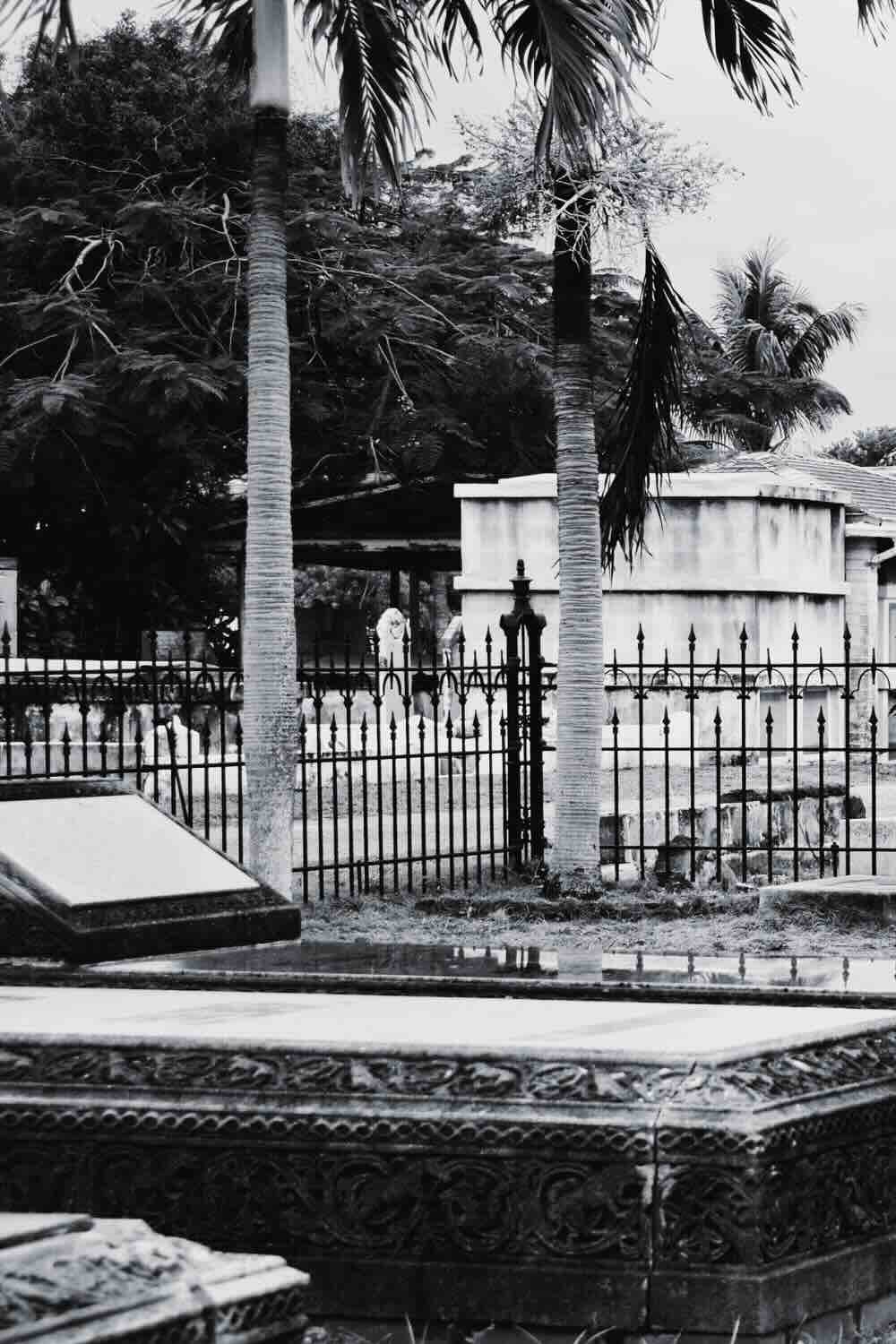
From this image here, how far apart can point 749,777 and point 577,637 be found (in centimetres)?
847

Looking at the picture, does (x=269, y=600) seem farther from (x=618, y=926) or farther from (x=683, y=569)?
(x=683, y=569)

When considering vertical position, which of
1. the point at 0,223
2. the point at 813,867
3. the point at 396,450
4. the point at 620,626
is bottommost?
the point at 813,867

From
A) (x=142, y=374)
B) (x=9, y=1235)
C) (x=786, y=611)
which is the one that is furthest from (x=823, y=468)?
(x=9, y=1235)

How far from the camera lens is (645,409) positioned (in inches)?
482

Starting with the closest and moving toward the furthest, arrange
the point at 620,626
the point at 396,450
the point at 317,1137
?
the point at 317,1137 → the point at 620,626 → the point at 396,450

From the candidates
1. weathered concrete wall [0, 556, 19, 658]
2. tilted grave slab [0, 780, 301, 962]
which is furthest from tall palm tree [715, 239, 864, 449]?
tilted grave slab [0, 780, 301, 962]

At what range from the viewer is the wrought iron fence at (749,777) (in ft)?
41.2

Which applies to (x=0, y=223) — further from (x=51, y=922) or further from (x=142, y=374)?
(x=51, y=922)

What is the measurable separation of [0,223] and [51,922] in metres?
21.3

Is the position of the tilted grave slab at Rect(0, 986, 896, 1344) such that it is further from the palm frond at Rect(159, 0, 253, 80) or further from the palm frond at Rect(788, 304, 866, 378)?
the palm frond at Rect(788, 304, 866, 378)

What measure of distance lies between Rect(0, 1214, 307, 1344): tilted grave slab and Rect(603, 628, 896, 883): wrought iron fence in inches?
351

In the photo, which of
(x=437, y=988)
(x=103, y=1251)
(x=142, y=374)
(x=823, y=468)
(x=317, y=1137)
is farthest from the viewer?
(x=823, y=468)

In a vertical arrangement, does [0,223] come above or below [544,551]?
above

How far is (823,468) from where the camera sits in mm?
33906
